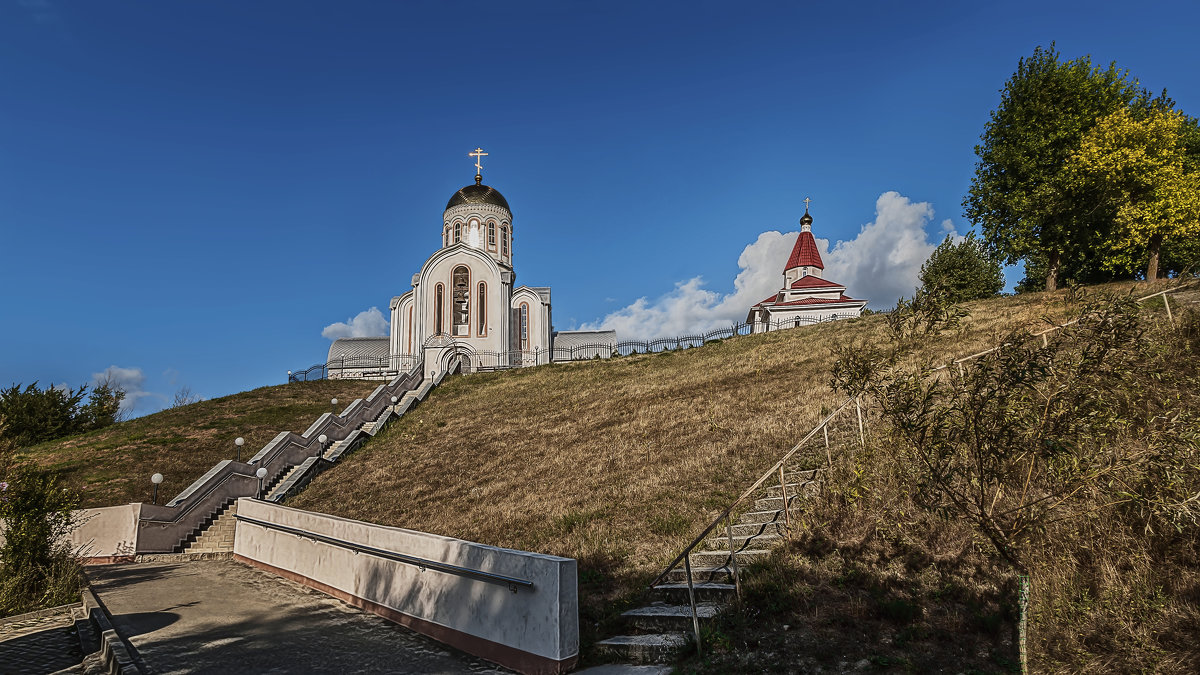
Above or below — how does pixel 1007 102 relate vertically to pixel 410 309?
above

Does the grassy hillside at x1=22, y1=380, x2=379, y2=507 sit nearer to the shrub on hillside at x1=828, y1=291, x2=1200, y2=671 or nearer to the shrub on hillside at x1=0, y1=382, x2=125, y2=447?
the shrub on hillside at x1=0, y1=382, x2=125, y2=447

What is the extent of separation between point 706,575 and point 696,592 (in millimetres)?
585

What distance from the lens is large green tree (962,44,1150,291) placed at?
97.1 ft

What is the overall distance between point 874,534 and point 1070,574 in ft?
7.94

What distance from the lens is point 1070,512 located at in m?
7.28

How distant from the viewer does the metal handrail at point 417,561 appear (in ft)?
24.8

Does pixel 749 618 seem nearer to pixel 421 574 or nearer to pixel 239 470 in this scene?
pixel 421 574

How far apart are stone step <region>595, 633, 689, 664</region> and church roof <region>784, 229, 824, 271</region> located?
60373 millimetres

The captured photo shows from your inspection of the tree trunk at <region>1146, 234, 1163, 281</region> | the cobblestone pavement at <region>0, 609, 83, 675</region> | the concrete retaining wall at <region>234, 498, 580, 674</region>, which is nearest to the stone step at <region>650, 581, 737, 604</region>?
the concrete retaining wall at <region>234, 498, 580, 674</region>

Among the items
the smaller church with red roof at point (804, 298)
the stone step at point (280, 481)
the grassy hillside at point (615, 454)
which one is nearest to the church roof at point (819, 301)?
the smaller church with red roof at point (804, 298)

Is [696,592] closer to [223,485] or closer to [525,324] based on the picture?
[223,485]

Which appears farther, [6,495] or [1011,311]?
[1011,311]

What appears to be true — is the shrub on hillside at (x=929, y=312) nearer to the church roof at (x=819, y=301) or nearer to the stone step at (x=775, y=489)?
the stone step at (x=775, y=489)

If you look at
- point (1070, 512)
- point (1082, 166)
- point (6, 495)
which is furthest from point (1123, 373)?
point (1082, 166)
